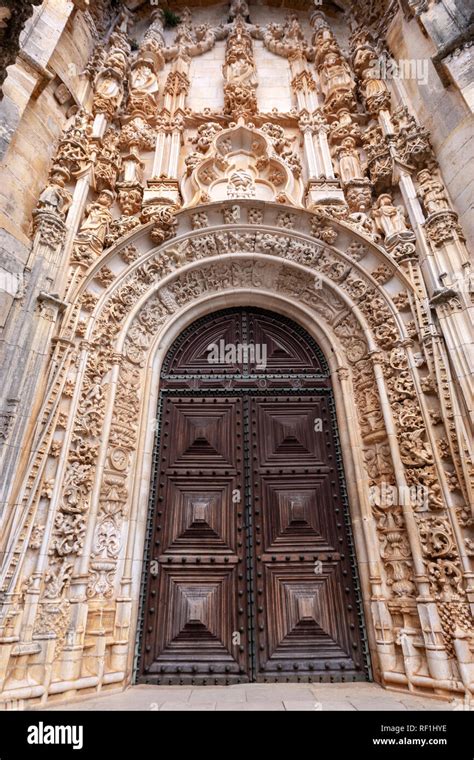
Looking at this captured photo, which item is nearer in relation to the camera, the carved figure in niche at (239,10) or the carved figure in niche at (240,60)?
the carved figure in niche at (240,60)

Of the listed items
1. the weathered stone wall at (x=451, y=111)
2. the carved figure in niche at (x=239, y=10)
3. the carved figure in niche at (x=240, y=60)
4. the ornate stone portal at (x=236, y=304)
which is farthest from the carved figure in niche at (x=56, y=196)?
the carved figure in niche at (x=239, y=10)

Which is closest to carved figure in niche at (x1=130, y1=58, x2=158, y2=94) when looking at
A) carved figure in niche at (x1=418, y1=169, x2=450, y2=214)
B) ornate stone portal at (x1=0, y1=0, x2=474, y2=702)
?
ornate stone portal at (x1=0, y1=0, x2=474, y2=702)

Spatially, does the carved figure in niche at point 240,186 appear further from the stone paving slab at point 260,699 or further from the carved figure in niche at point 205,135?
the stone paving slab at point 260,699

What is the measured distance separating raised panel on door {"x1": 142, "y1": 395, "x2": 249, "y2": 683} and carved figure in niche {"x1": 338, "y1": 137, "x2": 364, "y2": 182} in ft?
12.9

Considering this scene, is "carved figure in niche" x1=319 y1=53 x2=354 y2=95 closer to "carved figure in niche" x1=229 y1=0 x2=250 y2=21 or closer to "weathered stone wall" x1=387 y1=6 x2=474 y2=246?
"weathered stone wall" x1=387 y1=6 x2=474 y2=246

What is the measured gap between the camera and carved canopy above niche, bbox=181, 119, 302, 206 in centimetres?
602

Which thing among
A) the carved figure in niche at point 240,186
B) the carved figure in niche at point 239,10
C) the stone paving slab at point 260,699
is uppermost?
the carved figure in niche at point 239,10

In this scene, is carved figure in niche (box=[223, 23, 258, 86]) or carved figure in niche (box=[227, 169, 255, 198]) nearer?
carved figure in niche (box=[227, 169, 255, 198])

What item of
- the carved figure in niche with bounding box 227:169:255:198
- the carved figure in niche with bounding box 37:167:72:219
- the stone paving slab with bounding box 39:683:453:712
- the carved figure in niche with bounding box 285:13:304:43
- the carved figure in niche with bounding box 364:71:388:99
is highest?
the carved figure in niche with bounding box 285:13:304:43

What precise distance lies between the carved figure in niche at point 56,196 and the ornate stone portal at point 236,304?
2cm

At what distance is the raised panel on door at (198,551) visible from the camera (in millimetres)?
3992

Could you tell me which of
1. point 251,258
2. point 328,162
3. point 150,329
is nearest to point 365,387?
point 251,258

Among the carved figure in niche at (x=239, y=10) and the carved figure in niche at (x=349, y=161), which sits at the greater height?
the carved figure in niche at (x=239, y=10)
